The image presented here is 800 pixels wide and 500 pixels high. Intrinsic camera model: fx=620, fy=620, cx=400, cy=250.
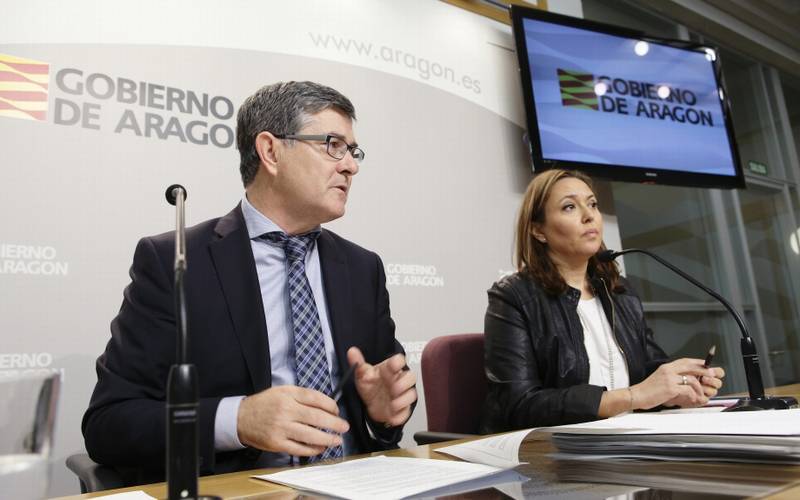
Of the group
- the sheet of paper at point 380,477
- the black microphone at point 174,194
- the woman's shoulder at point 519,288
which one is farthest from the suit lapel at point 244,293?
the woman's shoulder at point 519,288

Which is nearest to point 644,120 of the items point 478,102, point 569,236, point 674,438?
point 478,102

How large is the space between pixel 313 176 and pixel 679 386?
115 centimetres

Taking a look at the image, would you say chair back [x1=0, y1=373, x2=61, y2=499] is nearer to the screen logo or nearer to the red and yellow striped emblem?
the red and yellow striped emblem

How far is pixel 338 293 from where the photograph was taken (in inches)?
63.8

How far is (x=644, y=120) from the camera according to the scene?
3.65 m

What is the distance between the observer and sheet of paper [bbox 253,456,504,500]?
70 cm

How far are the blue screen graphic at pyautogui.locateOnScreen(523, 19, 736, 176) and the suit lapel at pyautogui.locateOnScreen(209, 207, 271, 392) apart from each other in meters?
2.11

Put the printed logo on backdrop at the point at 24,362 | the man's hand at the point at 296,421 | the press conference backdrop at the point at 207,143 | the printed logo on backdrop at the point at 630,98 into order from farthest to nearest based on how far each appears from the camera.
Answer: the printed logo on backdrop at the point at 630,98 → the press conference backdrop at the point at 207,143 → the printed logo on backdrop at the point at 24,362 → the man's hand at the point at 296,421

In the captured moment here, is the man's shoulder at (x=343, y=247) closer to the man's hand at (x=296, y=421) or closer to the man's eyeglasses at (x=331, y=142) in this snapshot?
the man's eyeglasses at (x=331, y=142)

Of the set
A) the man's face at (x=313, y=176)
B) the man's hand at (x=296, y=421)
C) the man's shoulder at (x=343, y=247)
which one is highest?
the man's face at (x=313, y=176)

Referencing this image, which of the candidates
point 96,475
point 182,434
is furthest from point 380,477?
point 96,475

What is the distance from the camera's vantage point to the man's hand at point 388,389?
45.8 inches

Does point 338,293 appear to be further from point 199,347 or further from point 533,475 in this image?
point 533,475

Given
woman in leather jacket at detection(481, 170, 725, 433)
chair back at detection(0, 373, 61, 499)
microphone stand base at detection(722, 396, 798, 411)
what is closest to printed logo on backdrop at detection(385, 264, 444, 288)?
woman in leather jacket at detection(481, 170, 725, 433)
